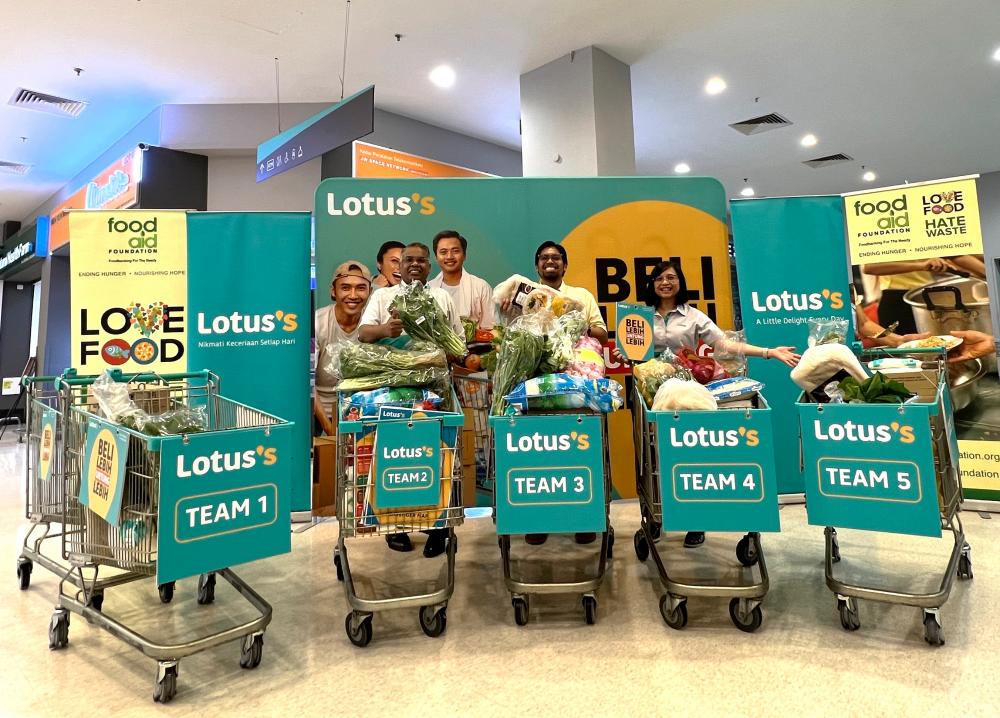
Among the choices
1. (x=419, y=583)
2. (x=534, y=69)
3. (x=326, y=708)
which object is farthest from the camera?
(x=534, y=69)

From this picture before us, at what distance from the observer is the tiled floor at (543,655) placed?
1.77 m

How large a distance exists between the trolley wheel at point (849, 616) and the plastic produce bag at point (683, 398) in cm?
87

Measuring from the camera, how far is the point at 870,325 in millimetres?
4062

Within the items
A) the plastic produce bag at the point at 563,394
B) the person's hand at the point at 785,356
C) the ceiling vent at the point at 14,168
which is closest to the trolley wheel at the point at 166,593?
the plastic produce bag at the point at 563,394

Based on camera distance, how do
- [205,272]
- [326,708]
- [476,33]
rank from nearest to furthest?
[326,708], [205,272], [476,33]

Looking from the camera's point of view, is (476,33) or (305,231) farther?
(476,33)

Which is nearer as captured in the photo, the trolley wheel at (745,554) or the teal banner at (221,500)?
the teal banner at (221,500)

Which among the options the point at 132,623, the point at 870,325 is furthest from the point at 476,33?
the point at 132,623

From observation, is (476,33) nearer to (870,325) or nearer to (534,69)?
(534,69)

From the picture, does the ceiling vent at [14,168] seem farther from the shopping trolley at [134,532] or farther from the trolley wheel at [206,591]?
the trolley wheel at [206,591]

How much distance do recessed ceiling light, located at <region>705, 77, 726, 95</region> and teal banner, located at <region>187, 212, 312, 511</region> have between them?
5352mm

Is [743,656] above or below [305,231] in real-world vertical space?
below

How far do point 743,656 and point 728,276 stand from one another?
87.3 inches

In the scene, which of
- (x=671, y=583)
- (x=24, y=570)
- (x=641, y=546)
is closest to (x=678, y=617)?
(x=671, y=583)
